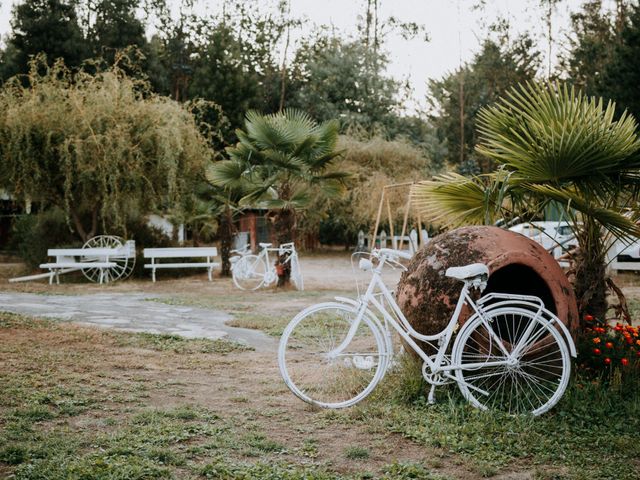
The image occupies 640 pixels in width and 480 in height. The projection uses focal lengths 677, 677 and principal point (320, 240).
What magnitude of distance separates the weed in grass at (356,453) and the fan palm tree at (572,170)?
2.56 meters

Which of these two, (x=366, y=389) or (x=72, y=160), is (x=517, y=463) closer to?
(x=366, y=389)

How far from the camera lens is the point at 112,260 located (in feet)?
53.9

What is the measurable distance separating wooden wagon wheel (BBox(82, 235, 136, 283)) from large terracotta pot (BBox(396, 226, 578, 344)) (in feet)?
38.0

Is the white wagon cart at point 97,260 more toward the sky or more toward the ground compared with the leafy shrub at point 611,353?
more toward the sky

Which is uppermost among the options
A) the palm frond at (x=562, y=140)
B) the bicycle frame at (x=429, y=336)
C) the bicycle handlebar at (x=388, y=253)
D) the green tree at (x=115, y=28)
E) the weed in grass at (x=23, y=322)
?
the green tree at (x=115, y=28)

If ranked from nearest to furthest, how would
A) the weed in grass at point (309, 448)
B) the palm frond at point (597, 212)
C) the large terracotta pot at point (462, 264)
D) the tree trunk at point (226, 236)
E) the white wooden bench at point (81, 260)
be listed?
the weed in grass at point (309, 448) < the large terracotta pot at point (462, 264) < the palm frond at point (597, 212) < the white wooden bench at point (81, 260) < the tree trunk at point (226, 236)

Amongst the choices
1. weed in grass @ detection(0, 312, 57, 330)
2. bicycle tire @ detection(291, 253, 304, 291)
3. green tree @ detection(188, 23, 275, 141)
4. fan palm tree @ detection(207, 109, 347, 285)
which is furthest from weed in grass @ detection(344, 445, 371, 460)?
green tree @ detection(188, 23, 275, 141)

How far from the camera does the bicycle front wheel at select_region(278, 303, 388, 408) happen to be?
484 centimetres

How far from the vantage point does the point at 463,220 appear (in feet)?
21.9

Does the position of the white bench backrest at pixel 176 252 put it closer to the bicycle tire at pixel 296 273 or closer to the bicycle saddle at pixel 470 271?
the bicycle tire at pixel 296 273

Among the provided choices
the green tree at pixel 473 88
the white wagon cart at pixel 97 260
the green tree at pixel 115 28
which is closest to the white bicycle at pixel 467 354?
the white wagon cart at pixel 97 260

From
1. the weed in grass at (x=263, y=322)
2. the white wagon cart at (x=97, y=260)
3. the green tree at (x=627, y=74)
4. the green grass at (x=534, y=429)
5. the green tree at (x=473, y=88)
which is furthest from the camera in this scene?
the green tree at (x=473, y=88)

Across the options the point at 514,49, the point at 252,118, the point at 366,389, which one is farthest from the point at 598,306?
the point at 514,49

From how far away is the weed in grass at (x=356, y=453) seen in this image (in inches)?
152
